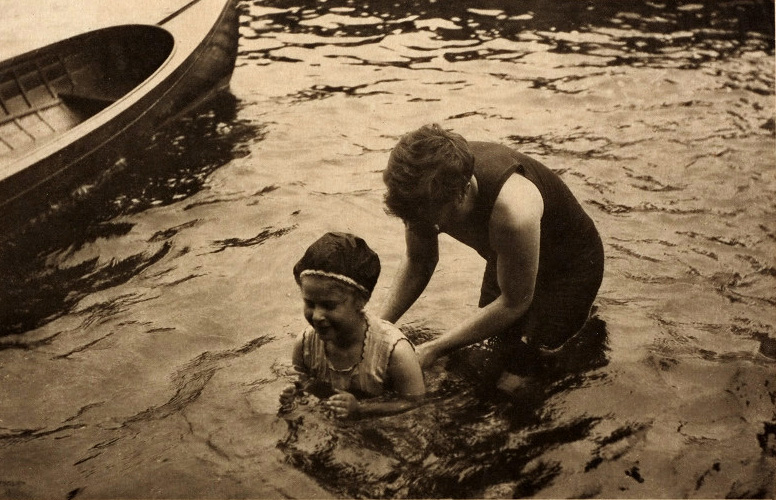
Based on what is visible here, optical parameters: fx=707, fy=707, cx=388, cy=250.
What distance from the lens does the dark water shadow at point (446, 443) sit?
3.72 metres

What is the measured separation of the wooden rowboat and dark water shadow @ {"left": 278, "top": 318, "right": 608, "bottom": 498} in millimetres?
3785

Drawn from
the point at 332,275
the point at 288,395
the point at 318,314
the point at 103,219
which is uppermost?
the point at 332,275

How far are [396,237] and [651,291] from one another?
2334 mm

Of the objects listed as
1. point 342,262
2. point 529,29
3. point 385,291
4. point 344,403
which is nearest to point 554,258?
point 342,262

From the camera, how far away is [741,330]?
16.6 feet

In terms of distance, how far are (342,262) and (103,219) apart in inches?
178

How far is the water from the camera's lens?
389cm

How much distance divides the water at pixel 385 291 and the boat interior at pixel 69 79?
1322 mm

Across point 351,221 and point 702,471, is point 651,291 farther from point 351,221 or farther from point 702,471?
point 351,221

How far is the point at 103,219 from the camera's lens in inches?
278

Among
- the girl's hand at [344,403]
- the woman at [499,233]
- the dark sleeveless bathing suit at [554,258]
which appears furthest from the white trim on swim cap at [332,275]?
the dark sleeveless bathing suit at [554,258]

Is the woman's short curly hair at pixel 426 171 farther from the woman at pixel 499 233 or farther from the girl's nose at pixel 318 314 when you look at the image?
the girl's nose at pixel 318 314

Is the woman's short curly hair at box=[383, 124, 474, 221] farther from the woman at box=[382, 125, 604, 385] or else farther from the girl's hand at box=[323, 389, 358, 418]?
the girl's hand at box=[323, 389, 358, 418]

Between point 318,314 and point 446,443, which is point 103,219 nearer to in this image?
point 318,314
